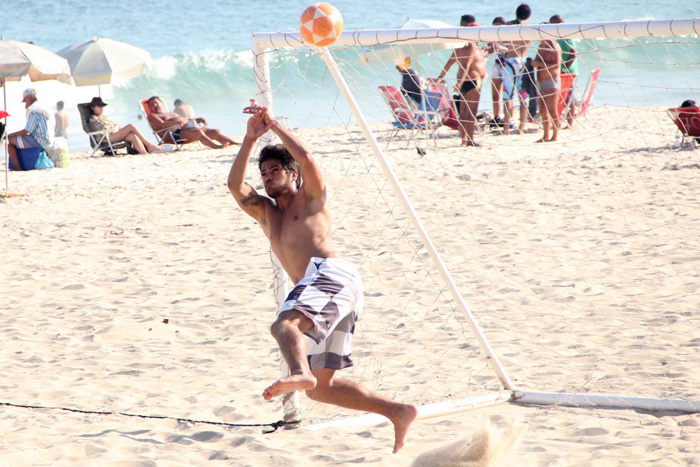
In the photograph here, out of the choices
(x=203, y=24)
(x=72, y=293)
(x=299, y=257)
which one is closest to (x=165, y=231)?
(x=72, y=293)

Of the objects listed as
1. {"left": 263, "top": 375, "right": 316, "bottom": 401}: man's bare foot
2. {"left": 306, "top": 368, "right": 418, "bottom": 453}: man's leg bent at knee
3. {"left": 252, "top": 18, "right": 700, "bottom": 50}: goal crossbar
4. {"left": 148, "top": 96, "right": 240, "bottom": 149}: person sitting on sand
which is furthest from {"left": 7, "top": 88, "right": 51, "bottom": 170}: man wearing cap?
{"left": 263, "top": 375, "right": 316, "bottom": 401}: man's bare foot

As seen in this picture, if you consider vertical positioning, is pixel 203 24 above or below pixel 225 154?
above

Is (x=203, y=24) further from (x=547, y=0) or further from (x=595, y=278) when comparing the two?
(x=595, y=278)

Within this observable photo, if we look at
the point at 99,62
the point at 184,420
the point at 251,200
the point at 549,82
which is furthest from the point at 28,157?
the point at 251,200

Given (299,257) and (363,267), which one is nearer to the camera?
(299,257)

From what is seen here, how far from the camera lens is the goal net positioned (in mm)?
3680

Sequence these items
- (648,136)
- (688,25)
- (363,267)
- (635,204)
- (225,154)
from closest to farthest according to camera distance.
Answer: (688,25) → (363,267) → (635,204) → (648,136) → (225,154)

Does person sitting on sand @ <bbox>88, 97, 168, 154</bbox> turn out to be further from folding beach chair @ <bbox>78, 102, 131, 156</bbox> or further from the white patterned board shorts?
the white patterned board shorts

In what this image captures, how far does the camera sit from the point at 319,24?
9.84 feet

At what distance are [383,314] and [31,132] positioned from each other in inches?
296

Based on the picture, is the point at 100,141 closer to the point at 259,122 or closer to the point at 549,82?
the point at 549,82

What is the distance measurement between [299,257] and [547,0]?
43739mm

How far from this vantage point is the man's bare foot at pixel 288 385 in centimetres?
250

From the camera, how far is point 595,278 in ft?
18.1
